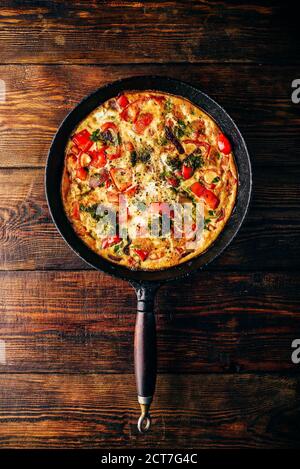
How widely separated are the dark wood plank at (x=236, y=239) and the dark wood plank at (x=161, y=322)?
80mm

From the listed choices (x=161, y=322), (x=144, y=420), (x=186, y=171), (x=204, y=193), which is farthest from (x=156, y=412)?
(x=186, y=171)

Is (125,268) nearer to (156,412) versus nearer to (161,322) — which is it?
(161,322)

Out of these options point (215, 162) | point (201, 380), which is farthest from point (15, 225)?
point (201, 380)

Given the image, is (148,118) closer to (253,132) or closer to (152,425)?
(253,132)

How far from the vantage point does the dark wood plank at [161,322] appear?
9.71 ft

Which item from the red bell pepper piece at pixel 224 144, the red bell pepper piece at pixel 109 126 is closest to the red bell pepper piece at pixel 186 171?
the red bell pepper piece at pixel 224 144

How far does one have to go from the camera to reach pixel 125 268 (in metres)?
2.72

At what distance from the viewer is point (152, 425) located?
2.98m

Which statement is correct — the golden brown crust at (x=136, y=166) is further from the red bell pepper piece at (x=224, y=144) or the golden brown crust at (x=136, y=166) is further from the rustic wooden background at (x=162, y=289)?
the rustic wooden background at (x=162, y=289)

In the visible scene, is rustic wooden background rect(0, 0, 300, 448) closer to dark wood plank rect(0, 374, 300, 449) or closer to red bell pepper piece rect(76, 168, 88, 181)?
dark wood plank rect(0, 374, 300, 449)

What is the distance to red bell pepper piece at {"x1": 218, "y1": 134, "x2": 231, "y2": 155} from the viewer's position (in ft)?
8.86

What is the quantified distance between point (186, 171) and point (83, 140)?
1.91ft

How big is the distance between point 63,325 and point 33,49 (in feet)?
5.37

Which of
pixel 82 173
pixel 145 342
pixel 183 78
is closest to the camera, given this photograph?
pixel 145 342
